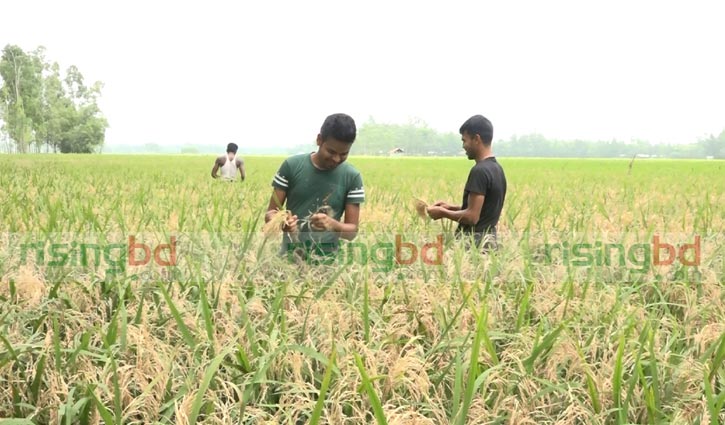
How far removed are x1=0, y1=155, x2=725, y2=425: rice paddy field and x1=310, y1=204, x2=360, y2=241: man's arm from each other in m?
0.13

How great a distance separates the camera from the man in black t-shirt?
3.41 m

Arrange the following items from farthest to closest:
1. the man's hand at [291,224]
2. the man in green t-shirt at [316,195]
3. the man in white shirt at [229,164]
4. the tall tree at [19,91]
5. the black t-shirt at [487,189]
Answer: the tall tree at [19,91] < the man in white shirt at [229,164] < the black t-shirt at [487,189] < the man in green t-shirt at [316,195] < the man's hand at [291,224]

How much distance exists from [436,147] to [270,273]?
11509cm

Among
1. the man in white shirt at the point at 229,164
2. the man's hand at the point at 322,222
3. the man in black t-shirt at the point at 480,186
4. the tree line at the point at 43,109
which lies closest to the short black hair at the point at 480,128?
the man in black t-shirt at the point at 480,186

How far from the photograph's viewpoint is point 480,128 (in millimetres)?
3473

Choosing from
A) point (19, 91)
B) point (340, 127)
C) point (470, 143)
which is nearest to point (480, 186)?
point (470, 143)

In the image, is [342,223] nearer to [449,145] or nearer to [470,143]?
[470,143]

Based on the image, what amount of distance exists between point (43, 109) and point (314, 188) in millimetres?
59620

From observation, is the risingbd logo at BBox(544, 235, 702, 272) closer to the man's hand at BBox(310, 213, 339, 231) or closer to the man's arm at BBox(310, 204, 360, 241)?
the man's arm at BBox(310, 204, 360, 241)

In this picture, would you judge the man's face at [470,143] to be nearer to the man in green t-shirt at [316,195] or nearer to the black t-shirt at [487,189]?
the black t-shirt at [487,189]

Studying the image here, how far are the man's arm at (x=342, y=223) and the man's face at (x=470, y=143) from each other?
87cm

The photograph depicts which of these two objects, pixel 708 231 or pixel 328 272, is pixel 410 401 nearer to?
pixel 328 272

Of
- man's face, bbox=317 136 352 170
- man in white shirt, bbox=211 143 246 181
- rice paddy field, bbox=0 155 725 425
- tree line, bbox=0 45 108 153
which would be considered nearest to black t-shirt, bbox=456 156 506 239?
rice paddy field, bbox=0 155 725 425

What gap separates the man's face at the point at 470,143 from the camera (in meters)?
3.48
